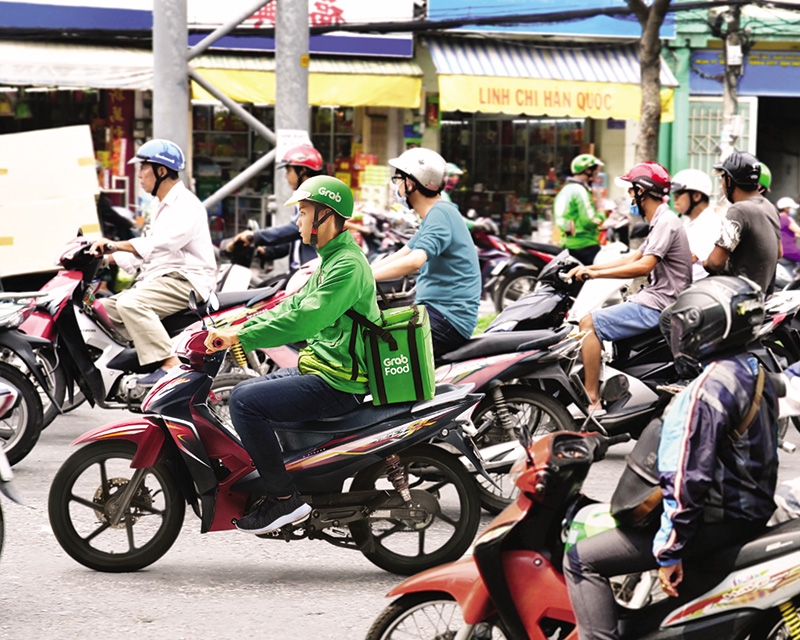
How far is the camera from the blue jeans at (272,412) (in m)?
4.95

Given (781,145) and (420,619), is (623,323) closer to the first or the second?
(420,619)

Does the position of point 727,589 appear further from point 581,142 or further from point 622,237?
point 581,142

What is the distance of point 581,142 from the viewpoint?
776 inches

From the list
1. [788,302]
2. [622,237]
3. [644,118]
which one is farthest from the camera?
[622,237]

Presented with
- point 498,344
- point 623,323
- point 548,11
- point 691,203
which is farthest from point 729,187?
point 548,11

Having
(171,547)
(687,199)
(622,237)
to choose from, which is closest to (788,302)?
(687,199)

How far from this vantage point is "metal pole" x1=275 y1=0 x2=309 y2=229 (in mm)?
10695

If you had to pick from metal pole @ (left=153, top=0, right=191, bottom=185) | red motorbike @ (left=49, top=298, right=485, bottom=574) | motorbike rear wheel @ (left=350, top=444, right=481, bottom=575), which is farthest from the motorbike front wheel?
metal pole @ (left=153, top=0, right=191, bottom=185)

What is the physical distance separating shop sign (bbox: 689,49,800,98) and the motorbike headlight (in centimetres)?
1501

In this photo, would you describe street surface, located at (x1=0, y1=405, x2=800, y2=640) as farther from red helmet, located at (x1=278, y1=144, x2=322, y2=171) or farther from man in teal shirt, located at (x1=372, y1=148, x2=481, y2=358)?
red helmet, located at (x1=278, y1=144, x2=322, y2=171)

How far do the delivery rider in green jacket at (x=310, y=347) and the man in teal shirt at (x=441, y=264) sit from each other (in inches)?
41.6

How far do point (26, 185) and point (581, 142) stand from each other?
11997 millimetres

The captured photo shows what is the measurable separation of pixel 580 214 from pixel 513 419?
5823 mm

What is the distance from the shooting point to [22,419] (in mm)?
6887
